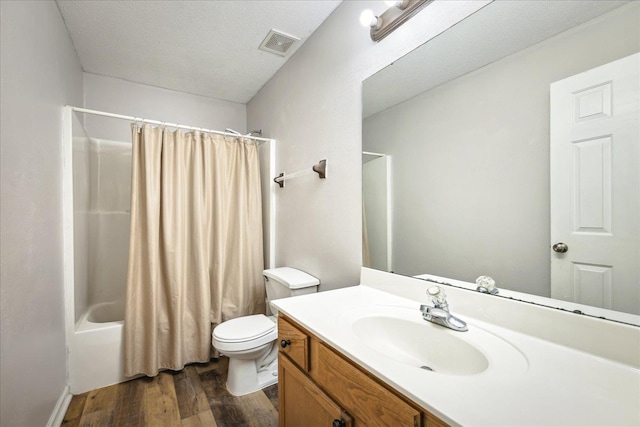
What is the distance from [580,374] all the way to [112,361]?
2.47 meters

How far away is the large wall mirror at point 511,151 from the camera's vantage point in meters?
0.73

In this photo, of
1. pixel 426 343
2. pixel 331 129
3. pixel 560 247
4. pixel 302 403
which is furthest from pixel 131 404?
pixel 560 247

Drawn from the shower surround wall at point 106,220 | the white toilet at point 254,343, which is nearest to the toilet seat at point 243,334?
the white toilet at point 254,343

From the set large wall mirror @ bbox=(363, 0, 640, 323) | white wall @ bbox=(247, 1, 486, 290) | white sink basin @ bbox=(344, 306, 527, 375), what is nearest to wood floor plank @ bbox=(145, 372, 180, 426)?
white wall @ bbox=(247, 1, 486, 290)

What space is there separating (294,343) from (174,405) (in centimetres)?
120

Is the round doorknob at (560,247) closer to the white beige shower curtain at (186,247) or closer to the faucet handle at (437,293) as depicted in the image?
the faucet handle at (437,293)

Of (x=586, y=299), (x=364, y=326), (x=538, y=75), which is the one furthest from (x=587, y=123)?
(x=364, y=326)

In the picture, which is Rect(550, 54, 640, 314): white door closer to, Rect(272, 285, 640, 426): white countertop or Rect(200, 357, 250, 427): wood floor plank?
Rect(272, 285, 640, 426): white countertop

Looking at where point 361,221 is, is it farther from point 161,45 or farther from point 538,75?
point 161,45

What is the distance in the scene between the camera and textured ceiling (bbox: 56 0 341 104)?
1.72m

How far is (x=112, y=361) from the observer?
1.91 metres

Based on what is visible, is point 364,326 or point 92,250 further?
point 92,250

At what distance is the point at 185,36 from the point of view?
6.56 ft

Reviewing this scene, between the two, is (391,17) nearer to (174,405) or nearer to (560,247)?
(560,247)
